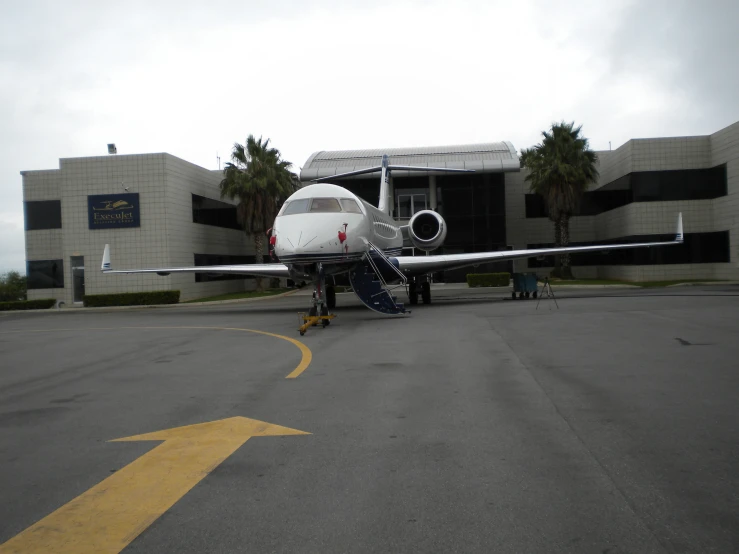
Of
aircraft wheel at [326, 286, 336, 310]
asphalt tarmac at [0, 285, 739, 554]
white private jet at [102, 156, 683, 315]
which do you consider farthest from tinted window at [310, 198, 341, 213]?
asphalt tarmac at [0, 285, 739, 554]

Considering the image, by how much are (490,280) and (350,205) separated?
78.0 feet

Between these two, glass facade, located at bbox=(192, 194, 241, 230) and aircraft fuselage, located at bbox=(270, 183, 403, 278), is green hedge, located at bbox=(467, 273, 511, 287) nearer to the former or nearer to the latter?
glass facade, located at bbox=(192, 194, 241, 230)

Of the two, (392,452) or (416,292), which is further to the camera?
(416,292)

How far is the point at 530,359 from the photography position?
9.27 metres

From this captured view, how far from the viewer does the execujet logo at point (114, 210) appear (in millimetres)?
34469

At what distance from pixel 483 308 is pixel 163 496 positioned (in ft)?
54.7

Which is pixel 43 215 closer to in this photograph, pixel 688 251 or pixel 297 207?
pixel 297 207

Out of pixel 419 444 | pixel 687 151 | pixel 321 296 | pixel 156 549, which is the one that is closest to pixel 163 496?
pixel 156 549

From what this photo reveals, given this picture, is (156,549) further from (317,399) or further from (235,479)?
(317,399)

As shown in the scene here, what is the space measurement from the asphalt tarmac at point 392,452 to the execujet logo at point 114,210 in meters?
25.4

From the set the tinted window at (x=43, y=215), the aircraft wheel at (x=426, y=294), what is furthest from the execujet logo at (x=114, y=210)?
the aircraft wheel at (x=426, y=294)

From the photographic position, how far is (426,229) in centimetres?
2445

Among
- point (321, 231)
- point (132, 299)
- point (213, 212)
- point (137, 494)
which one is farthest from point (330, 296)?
point (213, 212)

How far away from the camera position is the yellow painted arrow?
11.2 ft
